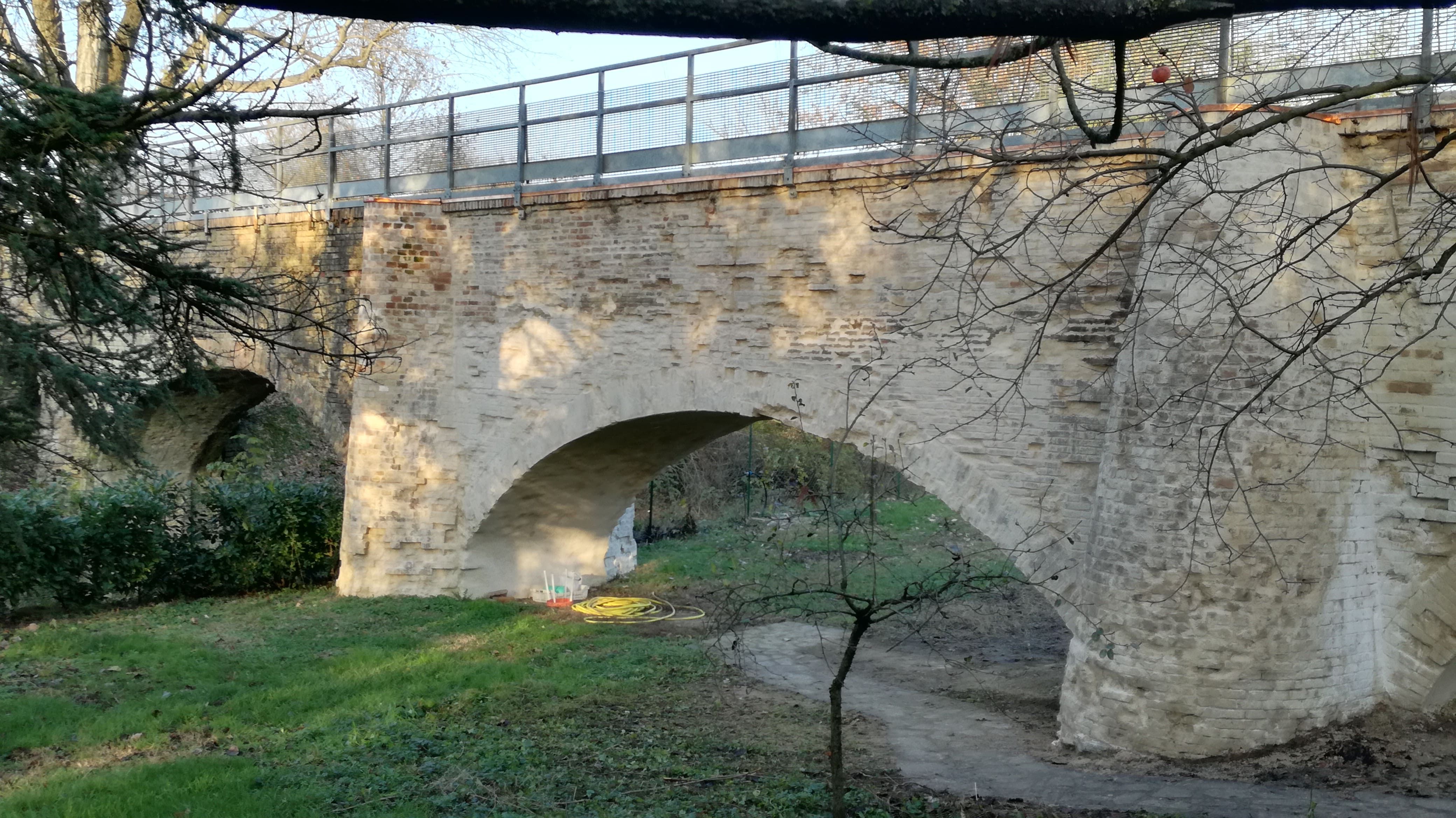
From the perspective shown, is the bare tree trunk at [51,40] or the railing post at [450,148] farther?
the railing post at [450,148]

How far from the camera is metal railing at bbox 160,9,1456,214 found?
620cm

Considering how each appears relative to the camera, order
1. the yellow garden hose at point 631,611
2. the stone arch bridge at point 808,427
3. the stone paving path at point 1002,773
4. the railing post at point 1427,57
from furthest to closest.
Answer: the yellow garden hose at point 631,611 < the stone arch bridge at point 808,427 < the railing post at point 1427,57 < the stone paving path at point 1002,773

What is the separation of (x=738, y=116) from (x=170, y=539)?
24.9 feet

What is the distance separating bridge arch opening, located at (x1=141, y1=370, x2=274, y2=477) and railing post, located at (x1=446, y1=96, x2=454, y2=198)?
5849mm

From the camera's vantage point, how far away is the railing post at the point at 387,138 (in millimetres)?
12164

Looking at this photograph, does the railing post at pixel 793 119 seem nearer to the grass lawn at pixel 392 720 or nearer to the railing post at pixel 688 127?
the railing post at pixel 688 127

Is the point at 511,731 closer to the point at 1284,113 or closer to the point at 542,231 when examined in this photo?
the point at 542,231

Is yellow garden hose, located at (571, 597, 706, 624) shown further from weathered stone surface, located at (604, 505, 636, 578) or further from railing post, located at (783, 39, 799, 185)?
railing post, located at (783, 39, 799, 185)

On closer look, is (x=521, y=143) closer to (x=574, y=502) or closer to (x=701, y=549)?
(x=574, y=502)

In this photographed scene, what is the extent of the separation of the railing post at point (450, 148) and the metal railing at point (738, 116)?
0.02 m

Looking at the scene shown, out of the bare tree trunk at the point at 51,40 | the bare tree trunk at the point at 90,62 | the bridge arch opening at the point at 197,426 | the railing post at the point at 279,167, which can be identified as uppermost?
the bare tree trunk at the point at 90,62

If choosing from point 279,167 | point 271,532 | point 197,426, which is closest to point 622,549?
point 271,532

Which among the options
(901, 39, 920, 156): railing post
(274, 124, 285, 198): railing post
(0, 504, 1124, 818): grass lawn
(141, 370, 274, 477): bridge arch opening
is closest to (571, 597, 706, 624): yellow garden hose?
(0, 504, 1124, 818): grass lawn

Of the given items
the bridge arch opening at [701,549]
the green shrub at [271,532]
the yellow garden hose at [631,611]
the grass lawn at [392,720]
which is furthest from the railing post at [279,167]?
the yellow garden hose at [631,611]
